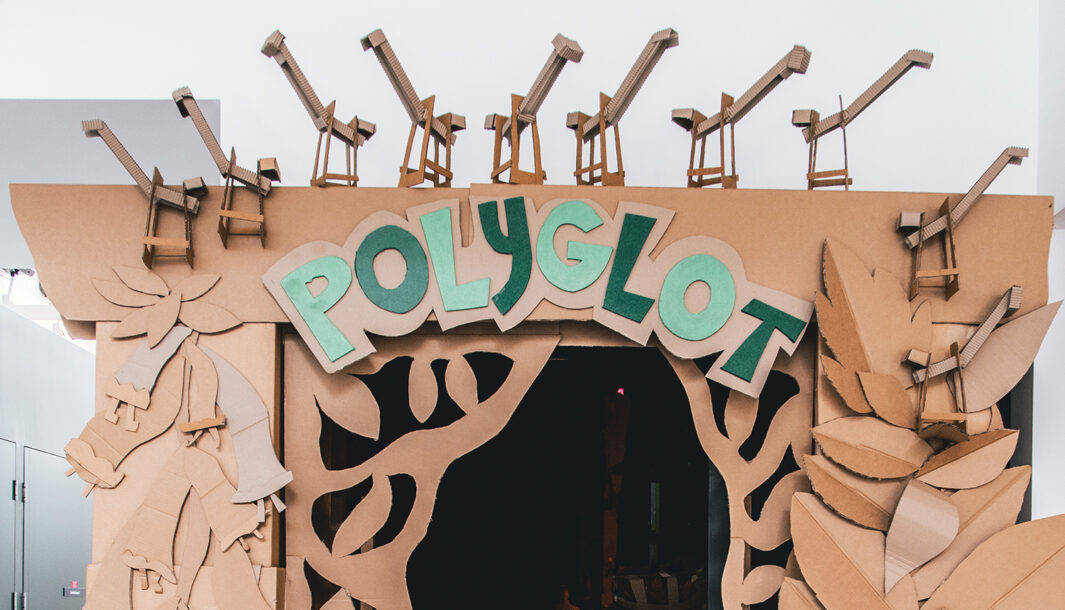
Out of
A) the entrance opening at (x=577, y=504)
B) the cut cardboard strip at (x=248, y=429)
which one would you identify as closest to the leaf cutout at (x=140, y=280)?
the cut cardboard strip at (x=248, y=429)

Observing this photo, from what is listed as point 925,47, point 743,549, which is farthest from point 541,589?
point 925,47

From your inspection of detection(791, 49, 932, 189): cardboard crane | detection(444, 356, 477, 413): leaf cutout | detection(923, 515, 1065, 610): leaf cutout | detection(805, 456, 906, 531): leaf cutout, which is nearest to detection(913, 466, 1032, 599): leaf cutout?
detection(923, 515, 1065, 610): leaf cutout

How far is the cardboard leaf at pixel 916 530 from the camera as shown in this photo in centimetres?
198

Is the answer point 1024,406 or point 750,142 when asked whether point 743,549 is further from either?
point 750,142

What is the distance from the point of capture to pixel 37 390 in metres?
5.04

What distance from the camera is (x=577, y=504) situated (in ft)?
10.4

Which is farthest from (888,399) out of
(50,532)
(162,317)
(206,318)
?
(50,532)

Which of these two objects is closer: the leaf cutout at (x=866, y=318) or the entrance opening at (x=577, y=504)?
the leaf cutout at (x=866, y=318)

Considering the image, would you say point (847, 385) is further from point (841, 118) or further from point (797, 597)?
point (841, 118)

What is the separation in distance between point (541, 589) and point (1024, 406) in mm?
1781

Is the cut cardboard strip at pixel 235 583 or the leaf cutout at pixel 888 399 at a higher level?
the leaf cutout at pixel 888 399

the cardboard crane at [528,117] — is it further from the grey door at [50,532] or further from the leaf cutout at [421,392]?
the grey door at [50,532]

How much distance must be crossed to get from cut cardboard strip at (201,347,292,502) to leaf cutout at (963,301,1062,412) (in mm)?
1688

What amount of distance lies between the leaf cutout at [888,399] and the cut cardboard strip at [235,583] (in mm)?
1543
